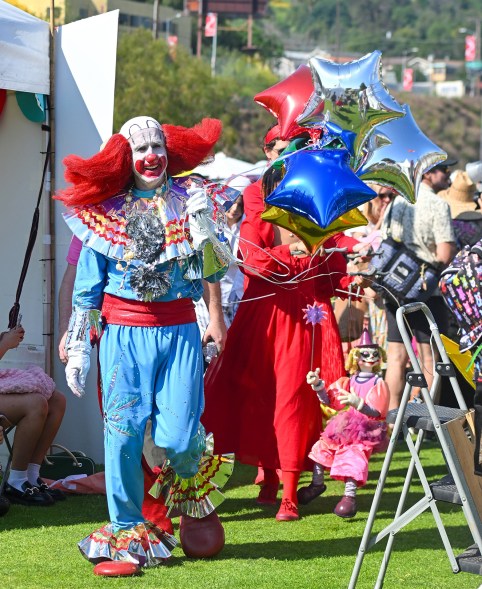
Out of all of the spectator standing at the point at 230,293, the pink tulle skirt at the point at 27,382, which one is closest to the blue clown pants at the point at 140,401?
the pink tulle skirt at the point at 27,382

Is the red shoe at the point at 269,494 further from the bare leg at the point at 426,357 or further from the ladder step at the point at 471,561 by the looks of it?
the ladder step at the point at 471,561

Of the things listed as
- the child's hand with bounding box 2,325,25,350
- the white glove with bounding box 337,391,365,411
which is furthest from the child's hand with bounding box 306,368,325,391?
the child's hand with bounding box 2,325,25,350

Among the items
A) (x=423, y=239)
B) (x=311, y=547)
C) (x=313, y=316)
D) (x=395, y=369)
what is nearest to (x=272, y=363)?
(x=313, y=316)

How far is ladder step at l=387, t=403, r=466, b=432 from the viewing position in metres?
4.05

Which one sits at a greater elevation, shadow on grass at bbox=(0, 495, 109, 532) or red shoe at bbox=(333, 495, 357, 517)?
red shoe at bbox=(333, 495, 357, 517)

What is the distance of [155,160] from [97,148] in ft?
6.66

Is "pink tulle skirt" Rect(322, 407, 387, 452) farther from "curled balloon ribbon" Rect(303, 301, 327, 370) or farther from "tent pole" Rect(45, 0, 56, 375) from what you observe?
"tent pole" Rect(45, 0, 56, 375)

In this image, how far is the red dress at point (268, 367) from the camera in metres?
6.03

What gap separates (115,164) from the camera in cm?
Answer: 488

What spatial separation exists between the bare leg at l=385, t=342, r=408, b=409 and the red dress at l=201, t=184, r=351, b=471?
6.34 ft

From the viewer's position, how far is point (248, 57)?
263 feet

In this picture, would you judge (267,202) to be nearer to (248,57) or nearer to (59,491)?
(59,491)

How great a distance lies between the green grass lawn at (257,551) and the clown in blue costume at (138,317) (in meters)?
0.22

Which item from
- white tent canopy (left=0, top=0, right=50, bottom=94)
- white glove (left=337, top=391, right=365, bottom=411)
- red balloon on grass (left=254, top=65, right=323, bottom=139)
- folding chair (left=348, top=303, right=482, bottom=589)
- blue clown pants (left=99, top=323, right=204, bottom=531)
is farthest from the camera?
white tent canopy (left=0, top=0, right=50, bottom=94)
